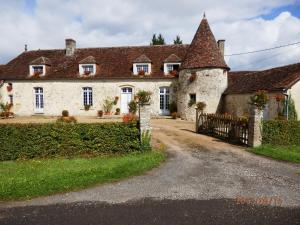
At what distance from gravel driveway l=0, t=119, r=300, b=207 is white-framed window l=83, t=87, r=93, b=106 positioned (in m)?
16.3

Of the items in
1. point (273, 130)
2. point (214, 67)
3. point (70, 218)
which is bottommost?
point (70, 218)

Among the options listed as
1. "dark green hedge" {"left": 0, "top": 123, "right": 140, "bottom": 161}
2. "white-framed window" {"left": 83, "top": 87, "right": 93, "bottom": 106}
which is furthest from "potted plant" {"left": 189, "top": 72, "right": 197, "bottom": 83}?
"dark green hedge" {"left": 0, "top": 123, "right": 140, "bottom": 161}

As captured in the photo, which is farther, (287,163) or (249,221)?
(287,163)

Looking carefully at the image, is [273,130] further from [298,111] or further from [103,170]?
[103,170]

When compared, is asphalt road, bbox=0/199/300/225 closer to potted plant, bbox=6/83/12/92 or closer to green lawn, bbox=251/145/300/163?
green lawn, bbox=251/145/300/163

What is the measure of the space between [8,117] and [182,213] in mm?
23872

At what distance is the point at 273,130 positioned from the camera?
37.8ft

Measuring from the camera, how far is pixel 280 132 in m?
11.6

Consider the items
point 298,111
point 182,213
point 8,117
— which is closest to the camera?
point 182,213

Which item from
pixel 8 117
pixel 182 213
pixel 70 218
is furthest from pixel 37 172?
pixel 8 117

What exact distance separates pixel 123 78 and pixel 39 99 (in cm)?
814

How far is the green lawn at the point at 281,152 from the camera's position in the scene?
9391mm

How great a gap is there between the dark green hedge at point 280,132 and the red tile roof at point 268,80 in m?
4.71

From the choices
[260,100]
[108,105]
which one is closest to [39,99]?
[108,105]
